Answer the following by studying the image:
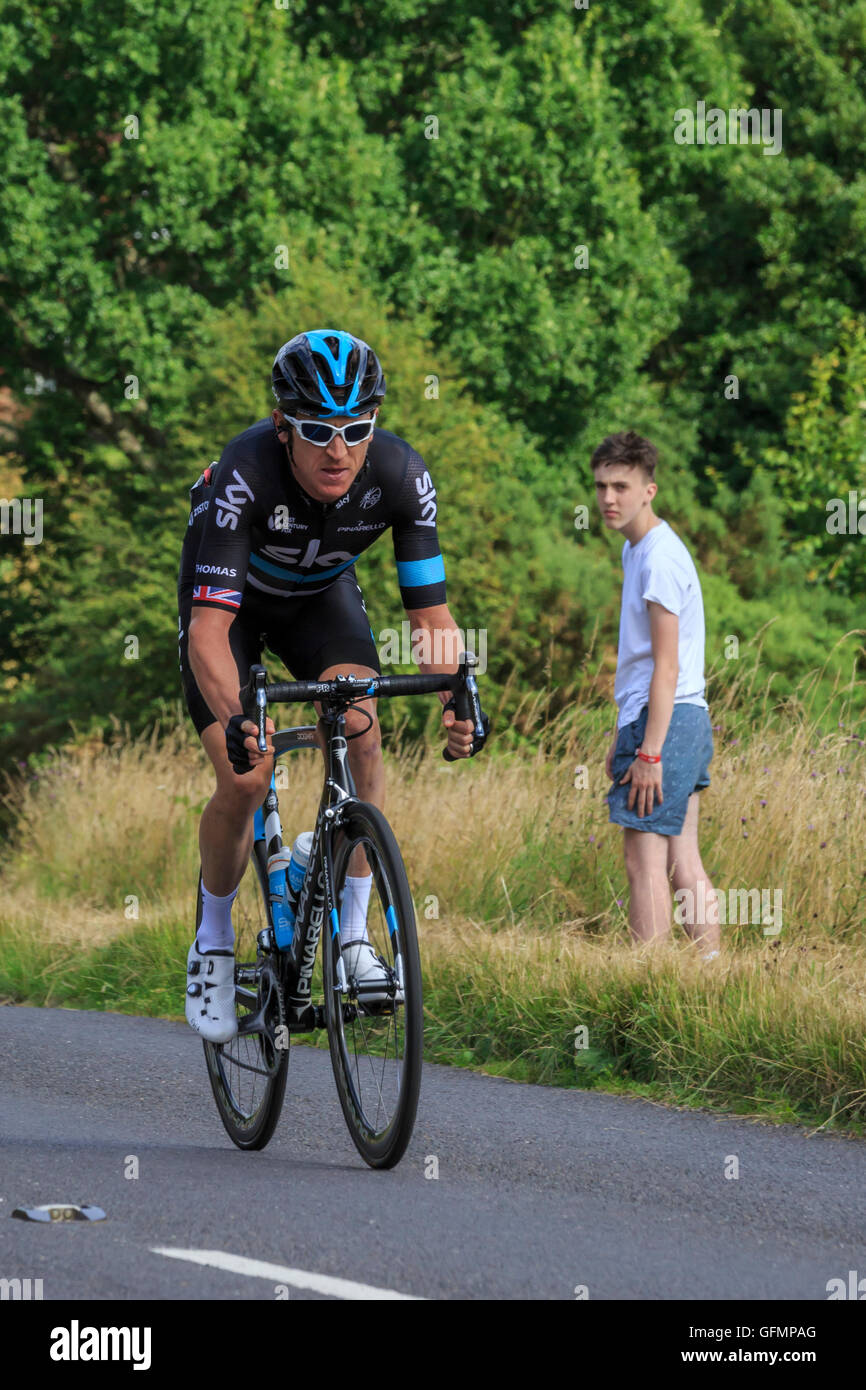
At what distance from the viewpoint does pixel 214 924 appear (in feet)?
19.6

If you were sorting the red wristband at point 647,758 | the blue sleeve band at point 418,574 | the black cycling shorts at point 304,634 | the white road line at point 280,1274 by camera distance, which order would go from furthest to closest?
the red wristband at point 647,758 → the black cycling shorts at point 304,634 → the blue sleeve band at point 418,574 → the white road line at point 280,1274

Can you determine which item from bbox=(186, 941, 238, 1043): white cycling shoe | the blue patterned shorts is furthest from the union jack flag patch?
the blue patterned shorts

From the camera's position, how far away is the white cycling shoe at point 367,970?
5.20 m

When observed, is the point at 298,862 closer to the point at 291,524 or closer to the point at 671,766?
the point at 291,524

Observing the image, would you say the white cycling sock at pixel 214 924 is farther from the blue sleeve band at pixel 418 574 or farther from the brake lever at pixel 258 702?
the blue sleeve band at pixel 418 574

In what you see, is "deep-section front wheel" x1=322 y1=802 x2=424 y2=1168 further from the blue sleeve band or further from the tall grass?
the tall grass

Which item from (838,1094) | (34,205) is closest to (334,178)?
(34,205)

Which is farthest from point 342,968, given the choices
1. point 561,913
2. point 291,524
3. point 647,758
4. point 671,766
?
point 561,913

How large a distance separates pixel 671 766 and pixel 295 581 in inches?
98.5

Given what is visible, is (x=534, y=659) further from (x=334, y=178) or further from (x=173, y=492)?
(x=334, y=178)

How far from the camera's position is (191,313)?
1029 inches

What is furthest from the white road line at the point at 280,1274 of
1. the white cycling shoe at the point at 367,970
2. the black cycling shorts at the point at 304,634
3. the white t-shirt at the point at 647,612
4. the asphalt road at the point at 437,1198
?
the white t-shirt at the point at 647,612

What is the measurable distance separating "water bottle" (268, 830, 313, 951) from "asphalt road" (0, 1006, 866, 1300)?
704 millimetres

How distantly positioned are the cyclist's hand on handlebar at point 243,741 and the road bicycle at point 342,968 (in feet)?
0.10
